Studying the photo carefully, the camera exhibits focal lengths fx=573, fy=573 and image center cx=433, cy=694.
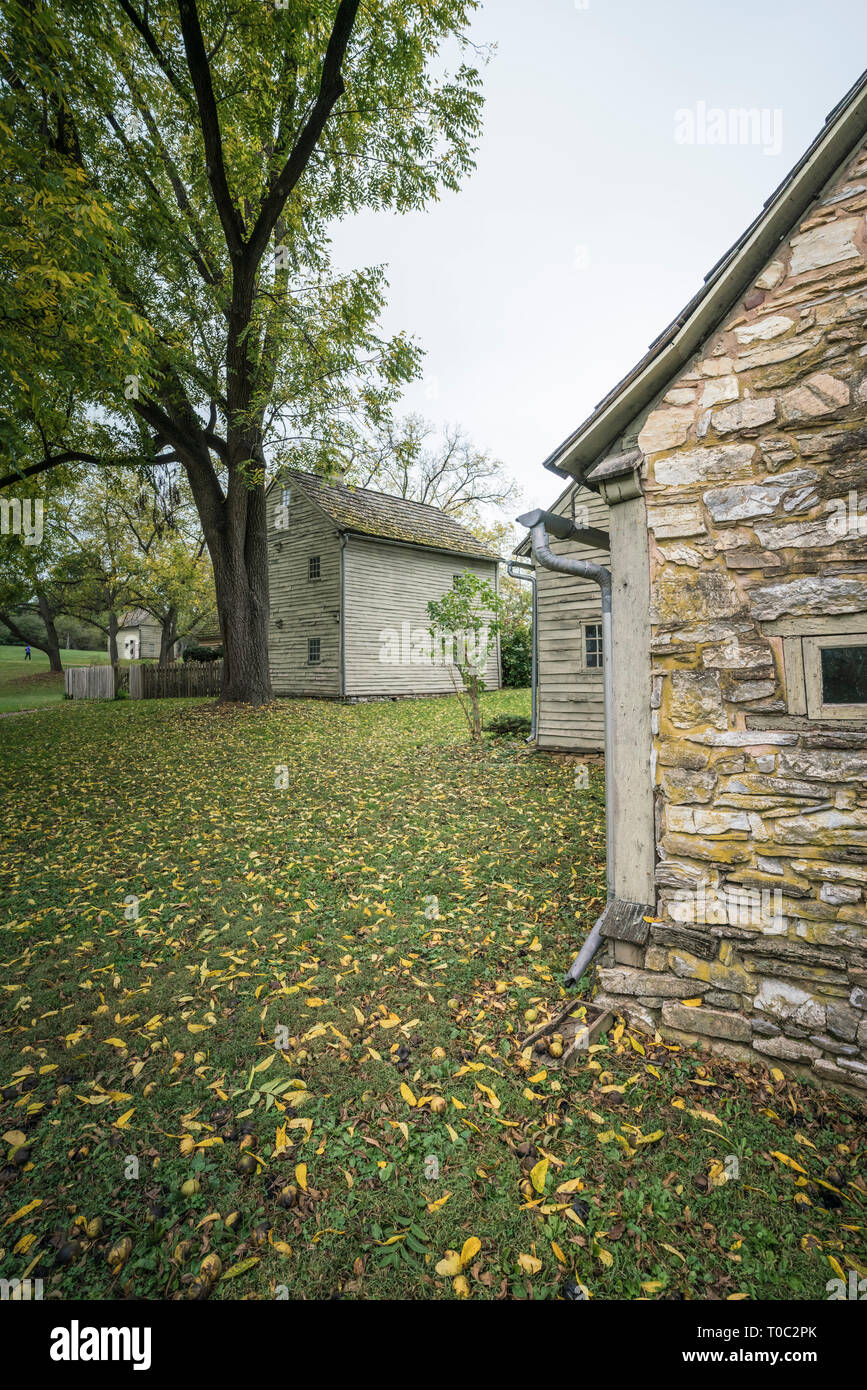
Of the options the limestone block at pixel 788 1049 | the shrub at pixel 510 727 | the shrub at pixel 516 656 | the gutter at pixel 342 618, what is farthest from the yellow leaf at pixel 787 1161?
the shrub at pixel 516 656

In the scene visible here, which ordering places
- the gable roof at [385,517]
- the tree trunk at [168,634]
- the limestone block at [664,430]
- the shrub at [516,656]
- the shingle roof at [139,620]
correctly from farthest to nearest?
1. the shingle roof at [139,620]
2. the tree trunk at [168,634]
3. the shrub at [516,656]
4. the gable roof at [385,517]
5. the limestone block at [664,430]

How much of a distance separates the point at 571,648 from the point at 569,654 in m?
0.12

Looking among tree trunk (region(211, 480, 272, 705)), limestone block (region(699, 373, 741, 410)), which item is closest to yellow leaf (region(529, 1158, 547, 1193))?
limestone block (region(699, 373, 741, 410))

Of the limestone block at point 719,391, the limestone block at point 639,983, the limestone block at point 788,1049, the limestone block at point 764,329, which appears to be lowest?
the limestone block at point 788,1049

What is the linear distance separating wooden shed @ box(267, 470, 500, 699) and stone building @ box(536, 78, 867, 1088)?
45.9ft

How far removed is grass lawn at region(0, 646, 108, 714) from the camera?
23125 mm

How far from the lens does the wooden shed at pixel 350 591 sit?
18.5 metres

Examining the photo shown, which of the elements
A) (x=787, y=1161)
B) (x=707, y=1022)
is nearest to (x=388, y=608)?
(x=707, y=1022)

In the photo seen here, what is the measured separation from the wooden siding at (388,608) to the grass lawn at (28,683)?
1205cm

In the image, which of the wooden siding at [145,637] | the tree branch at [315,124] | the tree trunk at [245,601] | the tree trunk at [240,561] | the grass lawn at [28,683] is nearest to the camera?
the tree branch at [315,124]

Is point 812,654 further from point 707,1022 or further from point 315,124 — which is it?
point 315,124

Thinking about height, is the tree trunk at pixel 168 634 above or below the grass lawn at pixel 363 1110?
above

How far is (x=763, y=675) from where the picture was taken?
10.9 feet

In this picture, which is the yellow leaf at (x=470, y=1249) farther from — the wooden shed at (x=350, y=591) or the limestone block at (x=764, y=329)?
the wooden shed at (x=350, y=591)
